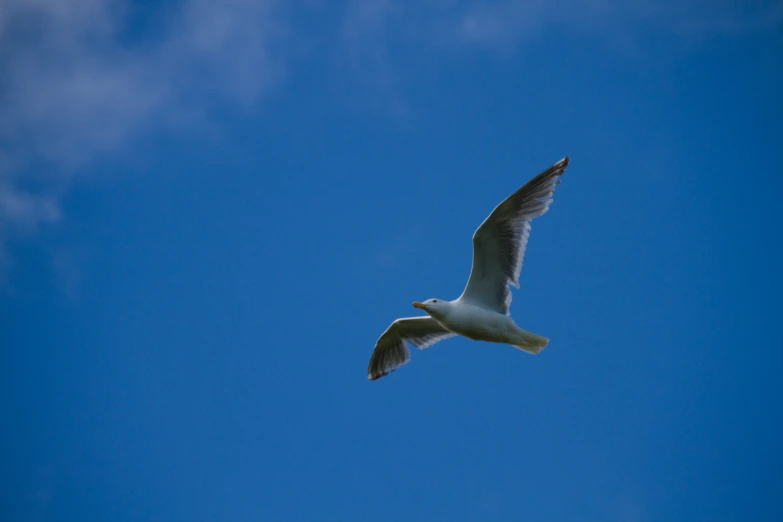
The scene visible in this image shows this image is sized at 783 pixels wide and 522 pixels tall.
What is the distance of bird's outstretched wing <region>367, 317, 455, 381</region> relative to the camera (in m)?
12.2

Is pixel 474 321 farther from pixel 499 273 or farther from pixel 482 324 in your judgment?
pixel 499 273

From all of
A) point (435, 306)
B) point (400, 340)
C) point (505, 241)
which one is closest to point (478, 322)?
point (435, 306)

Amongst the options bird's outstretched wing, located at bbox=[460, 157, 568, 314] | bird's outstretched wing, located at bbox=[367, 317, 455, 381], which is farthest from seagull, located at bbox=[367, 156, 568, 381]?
bird's outstretched wing, located at bbox=[367, 317, 455, 381]

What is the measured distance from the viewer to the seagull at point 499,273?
10.3m

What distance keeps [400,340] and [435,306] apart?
1972 millimetres

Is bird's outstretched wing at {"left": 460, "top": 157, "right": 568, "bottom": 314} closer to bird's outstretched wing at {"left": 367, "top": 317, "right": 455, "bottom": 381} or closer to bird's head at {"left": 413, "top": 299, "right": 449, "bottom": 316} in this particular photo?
bird's head at {"left": 413, "top": 299, "right": 449, "bottom": 316}

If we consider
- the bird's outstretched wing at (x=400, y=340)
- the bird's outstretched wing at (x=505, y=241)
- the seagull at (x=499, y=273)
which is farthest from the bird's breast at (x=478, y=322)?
the bird's outstretched wing at (x=400, y=340)

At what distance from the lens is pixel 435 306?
10.7m

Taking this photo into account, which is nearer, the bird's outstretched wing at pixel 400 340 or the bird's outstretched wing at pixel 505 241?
the bird's outstretched wing at pixel 505 241

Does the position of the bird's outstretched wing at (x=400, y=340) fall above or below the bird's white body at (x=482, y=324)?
above

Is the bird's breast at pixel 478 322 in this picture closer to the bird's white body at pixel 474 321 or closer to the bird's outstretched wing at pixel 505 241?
the bird's white body at pixel 474 321

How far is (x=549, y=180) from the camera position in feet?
33.8

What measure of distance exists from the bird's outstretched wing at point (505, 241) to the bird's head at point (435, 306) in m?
0.33

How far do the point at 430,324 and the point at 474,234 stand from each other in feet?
7.24
